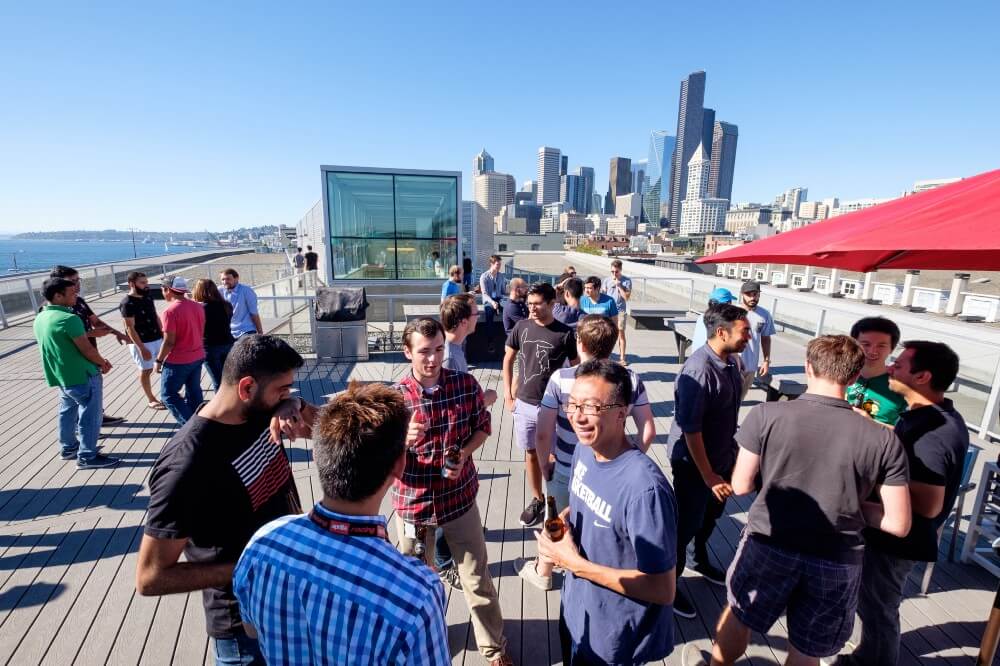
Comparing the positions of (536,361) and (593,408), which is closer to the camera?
(593,408)

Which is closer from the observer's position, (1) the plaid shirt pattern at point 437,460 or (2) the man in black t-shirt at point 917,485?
(2) the man in black t-shirt at point 917,485

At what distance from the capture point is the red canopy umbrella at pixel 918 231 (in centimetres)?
137

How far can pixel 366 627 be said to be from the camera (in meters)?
1.03

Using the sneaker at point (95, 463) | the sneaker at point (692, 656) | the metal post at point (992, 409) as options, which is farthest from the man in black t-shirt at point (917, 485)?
the sneaker at point (95, 463)

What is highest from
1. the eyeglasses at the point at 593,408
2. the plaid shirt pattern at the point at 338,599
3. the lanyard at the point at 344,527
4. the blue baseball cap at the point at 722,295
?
the blue baseball cap at the point at 722,295

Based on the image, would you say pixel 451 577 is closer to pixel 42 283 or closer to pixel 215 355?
pixel 215 355

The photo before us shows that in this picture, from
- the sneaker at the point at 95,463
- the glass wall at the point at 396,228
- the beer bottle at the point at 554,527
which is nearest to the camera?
the beer bottle at the point at 554,527

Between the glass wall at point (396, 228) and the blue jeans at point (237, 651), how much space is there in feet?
35.6

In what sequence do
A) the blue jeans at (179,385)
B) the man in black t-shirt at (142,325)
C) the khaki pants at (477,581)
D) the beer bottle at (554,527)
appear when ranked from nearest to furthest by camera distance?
the beer bottle at (554,527)
the khaki pants at (477,581)
the blue jeans at (179,385)
the man in black t-shirt at (142,325)

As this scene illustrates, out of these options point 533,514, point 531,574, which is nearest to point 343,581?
point 531,574

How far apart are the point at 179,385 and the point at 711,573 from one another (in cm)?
519

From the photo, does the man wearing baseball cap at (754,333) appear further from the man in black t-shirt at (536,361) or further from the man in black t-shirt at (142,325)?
the man in black t-shirt at (142,325)

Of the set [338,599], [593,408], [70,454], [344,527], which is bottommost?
[70,454]

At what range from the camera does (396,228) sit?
12492 millimetres
